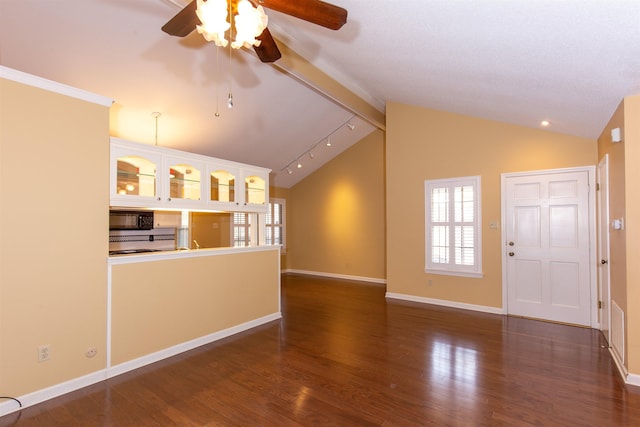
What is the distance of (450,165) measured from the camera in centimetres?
526

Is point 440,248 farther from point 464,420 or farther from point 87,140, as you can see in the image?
point 87,140

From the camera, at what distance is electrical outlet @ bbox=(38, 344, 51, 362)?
2.46m

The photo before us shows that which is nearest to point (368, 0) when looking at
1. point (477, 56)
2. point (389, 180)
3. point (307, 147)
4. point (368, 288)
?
point (477, 56)

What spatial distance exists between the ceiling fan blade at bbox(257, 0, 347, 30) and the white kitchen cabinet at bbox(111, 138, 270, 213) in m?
1.98

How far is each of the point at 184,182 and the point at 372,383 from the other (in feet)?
9.00

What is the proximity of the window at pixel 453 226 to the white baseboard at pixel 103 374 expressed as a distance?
3.23 m

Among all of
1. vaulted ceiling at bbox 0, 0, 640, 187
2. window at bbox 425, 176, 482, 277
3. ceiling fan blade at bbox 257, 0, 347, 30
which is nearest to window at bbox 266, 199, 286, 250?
vaulted ceiling at bbox 0, 0, 640, 187

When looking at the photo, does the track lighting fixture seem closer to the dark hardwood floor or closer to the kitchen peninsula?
the kitchen peninsula

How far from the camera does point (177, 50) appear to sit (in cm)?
353

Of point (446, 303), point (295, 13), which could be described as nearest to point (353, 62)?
point (295, 13)

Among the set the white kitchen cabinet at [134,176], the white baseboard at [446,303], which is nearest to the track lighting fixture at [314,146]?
the white baseboard at [446,303]

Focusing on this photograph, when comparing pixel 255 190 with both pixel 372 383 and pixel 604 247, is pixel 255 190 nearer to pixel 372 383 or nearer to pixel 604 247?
pixel 372 383

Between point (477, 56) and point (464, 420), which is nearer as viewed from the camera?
point (464, 420)

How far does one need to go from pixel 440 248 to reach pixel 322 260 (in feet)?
11.2
